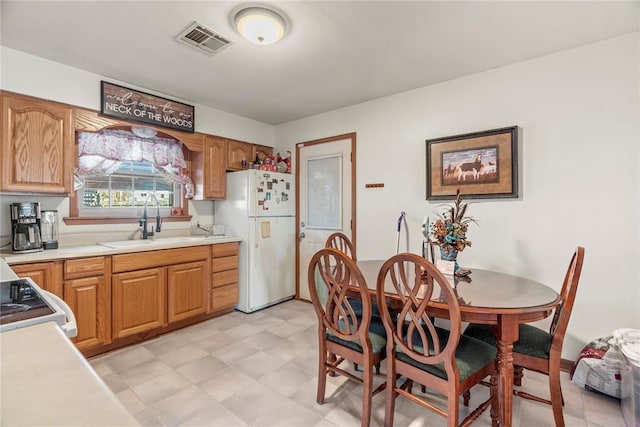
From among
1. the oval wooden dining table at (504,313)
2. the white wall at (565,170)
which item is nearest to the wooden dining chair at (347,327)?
the oval wooden dining table at (504,313)

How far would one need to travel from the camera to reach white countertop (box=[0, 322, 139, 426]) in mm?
488

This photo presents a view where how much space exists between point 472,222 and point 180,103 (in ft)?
10.5

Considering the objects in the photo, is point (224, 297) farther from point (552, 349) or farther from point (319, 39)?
point (552, 349)

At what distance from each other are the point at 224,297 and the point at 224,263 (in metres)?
0.39

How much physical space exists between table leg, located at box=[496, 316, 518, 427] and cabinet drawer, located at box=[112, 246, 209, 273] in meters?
2.76

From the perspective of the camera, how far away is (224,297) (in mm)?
3451

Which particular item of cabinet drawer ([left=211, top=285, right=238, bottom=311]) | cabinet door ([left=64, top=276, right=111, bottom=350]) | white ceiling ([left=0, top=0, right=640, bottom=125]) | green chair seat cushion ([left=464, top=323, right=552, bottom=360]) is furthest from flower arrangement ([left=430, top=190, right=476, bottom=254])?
cabinet door ([left=64, top=276, right=111, bottom=350])

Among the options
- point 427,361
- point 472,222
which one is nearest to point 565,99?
point 472,222

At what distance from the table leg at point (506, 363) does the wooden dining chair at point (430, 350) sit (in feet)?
0.24

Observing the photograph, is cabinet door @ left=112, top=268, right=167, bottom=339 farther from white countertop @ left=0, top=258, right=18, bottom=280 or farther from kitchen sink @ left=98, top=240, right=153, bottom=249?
white countertop @ left=0, top=258, right=18, bottom=280

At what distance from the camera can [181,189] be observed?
3.65 meters

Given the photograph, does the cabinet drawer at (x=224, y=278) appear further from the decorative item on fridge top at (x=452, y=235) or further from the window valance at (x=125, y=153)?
the decorative item on fridge top at (x=452, y=235)

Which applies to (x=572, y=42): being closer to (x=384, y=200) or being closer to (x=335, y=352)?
(x=384, y=200)

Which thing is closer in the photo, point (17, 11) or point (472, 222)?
point (17, 11)
